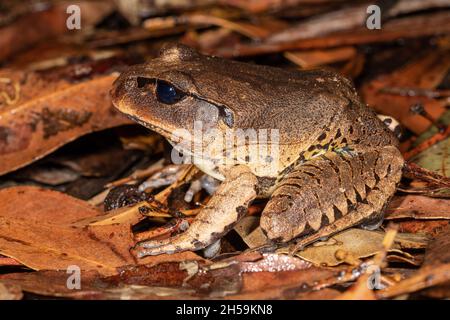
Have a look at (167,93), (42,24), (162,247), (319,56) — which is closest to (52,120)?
(167,93)

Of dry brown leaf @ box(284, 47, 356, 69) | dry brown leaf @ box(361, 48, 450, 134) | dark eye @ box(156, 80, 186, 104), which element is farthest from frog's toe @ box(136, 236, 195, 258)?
dry brown leaf @ box(284, 47, 356, 69)

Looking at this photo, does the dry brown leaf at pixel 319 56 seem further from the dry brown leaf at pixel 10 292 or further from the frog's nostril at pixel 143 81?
the dry brown leaf at pixel 10 292

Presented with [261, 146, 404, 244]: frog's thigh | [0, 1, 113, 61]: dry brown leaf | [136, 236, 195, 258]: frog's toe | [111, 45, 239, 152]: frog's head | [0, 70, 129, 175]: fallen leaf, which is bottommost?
[136, 236, 195, 258]: frog's toe

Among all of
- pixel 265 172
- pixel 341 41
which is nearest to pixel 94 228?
pixel 265 172

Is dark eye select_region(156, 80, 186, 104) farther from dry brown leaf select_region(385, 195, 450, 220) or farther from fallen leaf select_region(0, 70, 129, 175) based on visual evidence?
dry brown leaf select_region(385, 195, 450, 220)

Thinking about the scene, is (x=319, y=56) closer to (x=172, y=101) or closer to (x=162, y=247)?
(x=172, y=101)
